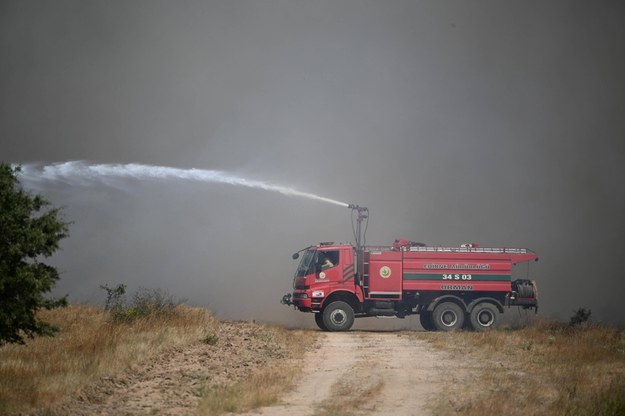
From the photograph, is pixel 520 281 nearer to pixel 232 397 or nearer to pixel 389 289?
pixel 389 289

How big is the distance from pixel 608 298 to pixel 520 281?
19337 millimetres

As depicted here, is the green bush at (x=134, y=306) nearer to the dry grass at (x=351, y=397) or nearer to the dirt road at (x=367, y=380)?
the dirt road at (x=367, y=380)

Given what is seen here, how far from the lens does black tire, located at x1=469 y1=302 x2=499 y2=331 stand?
32344 millimetres

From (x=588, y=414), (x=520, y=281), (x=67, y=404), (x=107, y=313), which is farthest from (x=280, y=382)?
(x=520, y=281)

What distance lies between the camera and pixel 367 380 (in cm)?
1661

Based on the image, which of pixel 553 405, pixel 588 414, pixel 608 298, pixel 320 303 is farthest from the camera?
pixel 608 298

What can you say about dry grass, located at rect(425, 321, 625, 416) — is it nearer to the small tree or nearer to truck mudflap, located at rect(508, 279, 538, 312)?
truck mudflap, located at rect(508, 279, 538, 312)

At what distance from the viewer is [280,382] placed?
1569cm

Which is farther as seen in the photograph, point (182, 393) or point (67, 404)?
point (182, 393)

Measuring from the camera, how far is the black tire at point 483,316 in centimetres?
3234

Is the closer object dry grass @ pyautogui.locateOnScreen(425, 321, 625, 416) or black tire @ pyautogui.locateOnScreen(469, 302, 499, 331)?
→ dry grass @ pyautogui.locateOnScreen(425, 321, 625, 416)

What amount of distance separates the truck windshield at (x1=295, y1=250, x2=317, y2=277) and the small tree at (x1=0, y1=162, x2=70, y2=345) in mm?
17923

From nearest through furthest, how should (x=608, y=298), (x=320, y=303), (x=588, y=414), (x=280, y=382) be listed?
1. (x=588, y=414)
2. (x=280, y=382)
3. (x=320, y=303)
4. (x=608, y=298)

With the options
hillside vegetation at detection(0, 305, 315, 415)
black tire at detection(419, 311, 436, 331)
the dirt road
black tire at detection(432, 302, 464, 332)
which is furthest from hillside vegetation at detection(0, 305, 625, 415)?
black tire at detection(419, 311, 436, 331)
